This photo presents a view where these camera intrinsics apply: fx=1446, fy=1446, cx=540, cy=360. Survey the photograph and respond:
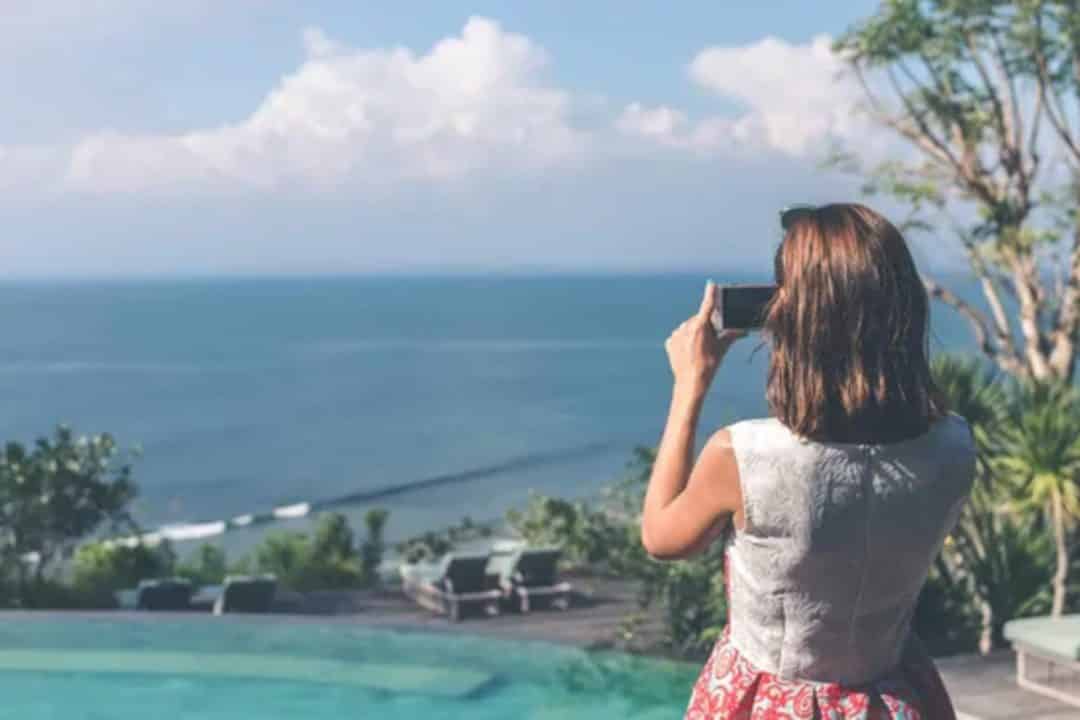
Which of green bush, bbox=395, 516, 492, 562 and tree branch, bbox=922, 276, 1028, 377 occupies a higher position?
tree branch, bbox=922, 276, 1028, 377

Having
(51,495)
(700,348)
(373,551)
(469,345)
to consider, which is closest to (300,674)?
(51,495)

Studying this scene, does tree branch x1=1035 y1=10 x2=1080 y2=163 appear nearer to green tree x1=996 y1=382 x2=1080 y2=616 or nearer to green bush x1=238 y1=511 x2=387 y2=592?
green tree x1=996 y1=382 x2=1080 y2=616

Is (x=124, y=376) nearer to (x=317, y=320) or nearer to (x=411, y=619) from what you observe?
(x=317, y=320)

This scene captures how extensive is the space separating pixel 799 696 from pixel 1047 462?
22.0 feet

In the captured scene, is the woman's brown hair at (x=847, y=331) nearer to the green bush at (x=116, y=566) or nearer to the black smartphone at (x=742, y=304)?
the black smartphone at (x=742, y=304)

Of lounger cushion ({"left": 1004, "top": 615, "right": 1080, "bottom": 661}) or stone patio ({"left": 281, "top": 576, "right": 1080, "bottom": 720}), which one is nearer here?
lounger cushion ({"left": 1004, "top": 615, "right": 1080, "bottom": 661})

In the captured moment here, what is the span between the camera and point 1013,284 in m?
11.7

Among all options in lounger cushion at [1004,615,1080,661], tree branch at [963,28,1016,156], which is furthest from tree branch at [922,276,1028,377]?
lounger cushion at [1004,615,1080,661]

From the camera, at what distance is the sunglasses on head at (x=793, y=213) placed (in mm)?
1609

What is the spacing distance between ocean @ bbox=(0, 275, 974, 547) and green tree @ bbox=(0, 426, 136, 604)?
5936 millimetres

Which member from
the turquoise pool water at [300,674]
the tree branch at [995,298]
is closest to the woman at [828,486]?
the turquoise pool water at [300,674]

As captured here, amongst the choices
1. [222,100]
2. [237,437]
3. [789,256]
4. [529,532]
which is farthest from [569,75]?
[789,256]

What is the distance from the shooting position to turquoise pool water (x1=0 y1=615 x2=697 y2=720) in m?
8.31

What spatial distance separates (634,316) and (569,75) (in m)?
37.4
